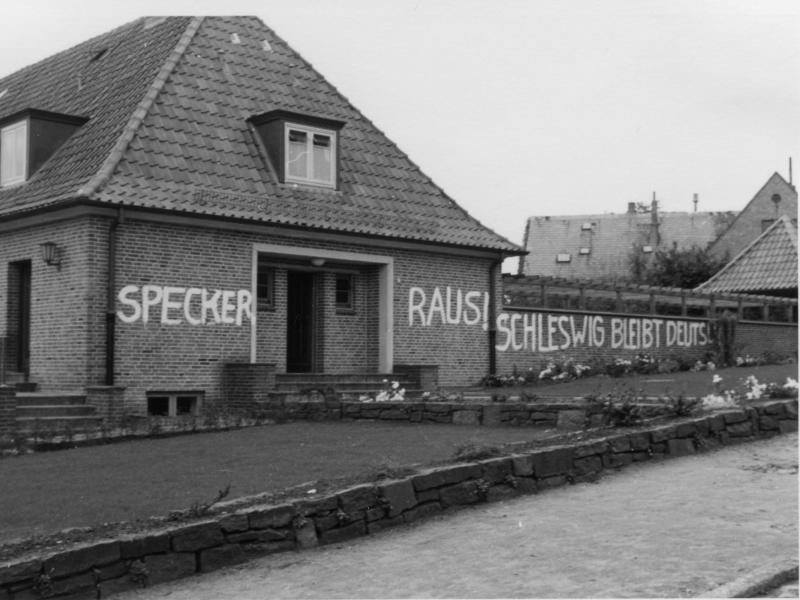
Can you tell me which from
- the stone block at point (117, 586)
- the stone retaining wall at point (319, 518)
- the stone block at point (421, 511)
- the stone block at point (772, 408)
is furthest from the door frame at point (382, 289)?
the stone block at point (117, 586)

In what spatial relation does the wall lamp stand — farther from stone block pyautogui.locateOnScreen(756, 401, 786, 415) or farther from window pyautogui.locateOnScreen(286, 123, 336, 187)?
stone block pyautogui.locateOnScreen(756, 401, 786, 415)

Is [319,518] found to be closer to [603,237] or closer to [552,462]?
[552,462]

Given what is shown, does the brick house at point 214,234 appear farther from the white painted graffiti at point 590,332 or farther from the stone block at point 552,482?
the stone block at point 552,482

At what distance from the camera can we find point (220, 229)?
2095 cm

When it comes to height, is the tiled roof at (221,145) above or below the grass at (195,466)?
above

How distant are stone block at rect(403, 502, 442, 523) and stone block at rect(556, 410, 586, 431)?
4.81 metres

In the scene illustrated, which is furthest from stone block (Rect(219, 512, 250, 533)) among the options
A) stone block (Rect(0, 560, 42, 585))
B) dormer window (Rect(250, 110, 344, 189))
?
dormer window (Rect(250, 110, 344, 189))

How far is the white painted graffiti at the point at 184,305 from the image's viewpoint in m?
19.7

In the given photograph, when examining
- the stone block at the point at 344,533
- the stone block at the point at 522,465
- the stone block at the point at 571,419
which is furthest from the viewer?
the stone block at the point at 571,419

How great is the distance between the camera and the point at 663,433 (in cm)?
1312

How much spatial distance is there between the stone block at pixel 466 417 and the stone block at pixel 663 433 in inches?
158

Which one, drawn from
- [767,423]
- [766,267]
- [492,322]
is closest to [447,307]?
[492,322]

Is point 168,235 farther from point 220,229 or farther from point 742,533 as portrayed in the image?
point 742,533

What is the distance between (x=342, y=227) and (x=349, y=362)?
3.12 meters
